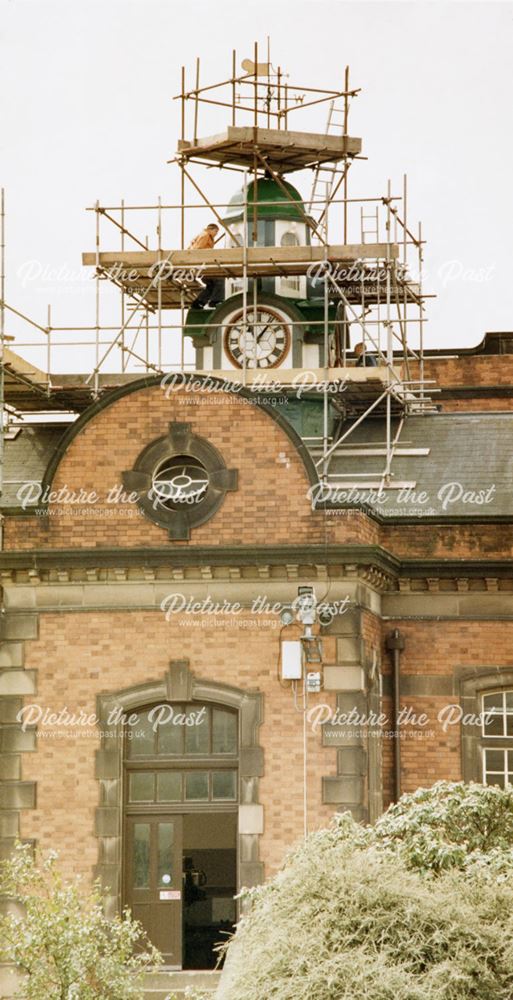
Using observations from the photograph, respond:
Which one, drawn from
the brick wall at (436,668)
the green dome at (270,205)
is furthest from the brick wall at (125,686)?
the green dome at (270,205)

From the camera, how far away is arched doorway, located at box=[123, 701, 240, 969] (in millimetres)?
24719

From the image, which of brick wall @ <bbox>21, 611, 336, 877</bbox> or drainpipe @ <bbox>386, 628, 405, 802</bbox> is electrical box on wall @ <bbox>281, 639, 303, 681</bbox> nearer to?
brick wall @ <bbox>21, 611, 336, 877</bbox>

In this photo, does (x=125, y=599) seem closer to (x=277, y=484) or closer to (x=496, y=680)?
(x=277, y=484)

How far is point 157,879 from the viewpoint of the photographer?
2483cm

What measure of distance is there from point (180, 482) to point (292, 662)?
10.0ft

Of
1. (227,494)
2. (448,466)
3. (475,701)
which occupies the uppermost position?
(448,466)

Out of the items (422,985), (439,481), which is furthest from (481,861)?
(439,481)

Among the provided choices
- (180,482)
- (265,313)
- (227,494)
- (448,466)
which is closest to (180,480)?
(180,482)

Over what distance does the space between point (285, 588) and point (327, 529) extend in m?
1.00

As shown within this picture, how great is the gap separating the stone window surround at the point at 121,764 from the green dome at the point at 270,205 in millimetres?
10283

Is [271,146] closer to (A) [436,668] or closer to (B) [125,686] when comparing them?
(A) [436,668]

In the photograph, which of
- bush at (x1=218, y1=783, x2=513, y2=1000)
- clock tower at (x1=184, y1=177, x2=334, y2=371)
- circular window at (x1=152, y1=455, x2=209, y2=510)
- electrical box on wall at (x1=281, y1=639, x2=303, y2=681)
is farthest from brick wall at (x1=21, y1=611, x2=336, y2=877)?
bush at (x1=218, y1=783, x2=513, y2=1000)

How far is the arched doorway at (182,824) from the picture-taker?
24.7 m

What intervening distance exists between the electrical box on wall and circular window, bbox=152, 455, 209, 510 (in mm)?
2446
